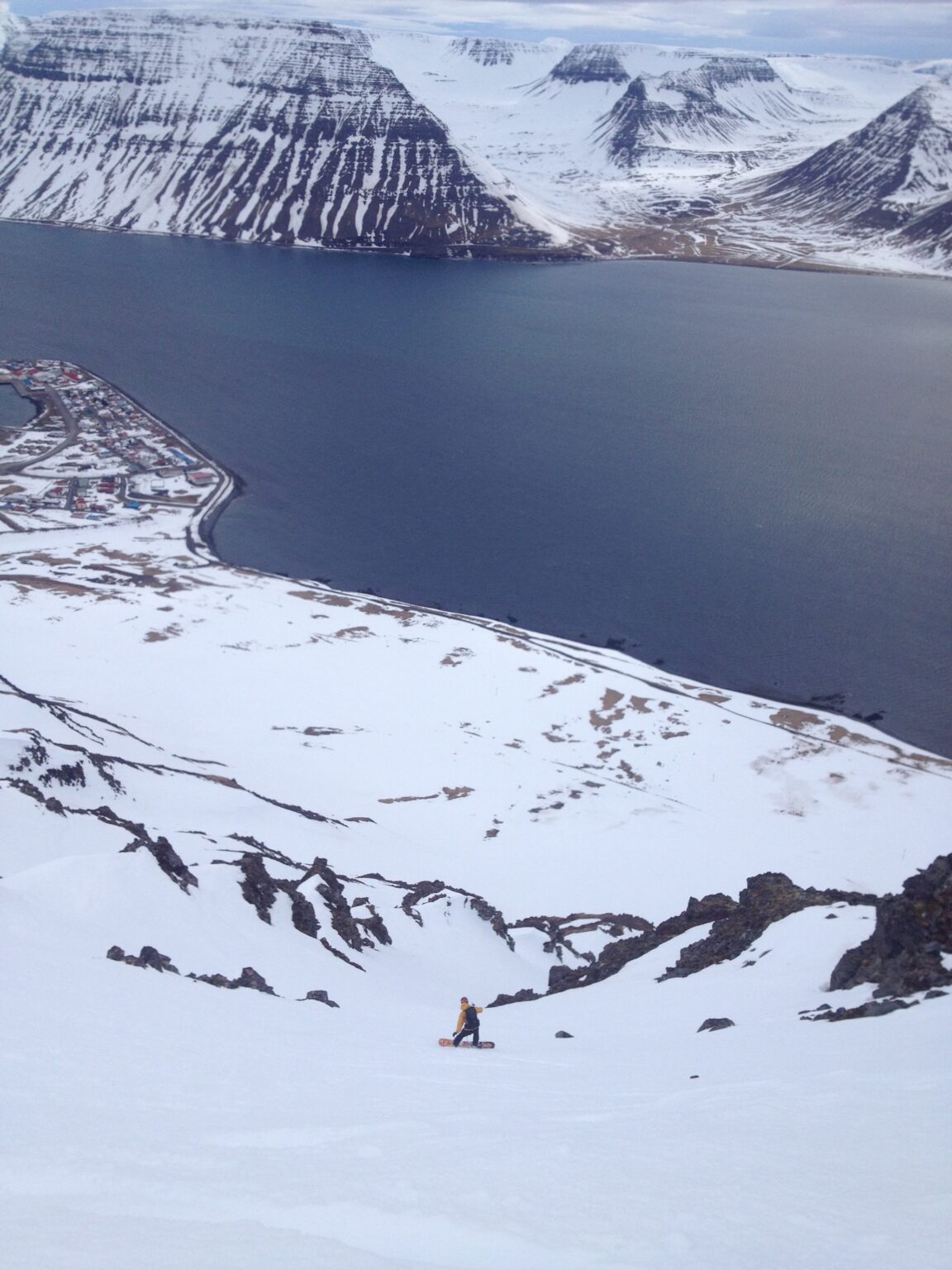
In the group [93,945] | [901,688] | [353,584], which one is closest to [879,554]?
[901,688]

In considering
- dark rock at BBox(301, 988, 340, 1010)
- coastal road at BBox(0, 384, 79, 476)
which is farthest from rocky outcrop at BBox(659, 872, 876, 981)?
coastal road at BBox(0, 384, 79, 476)

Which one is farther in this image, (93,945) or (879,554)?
(879,554)

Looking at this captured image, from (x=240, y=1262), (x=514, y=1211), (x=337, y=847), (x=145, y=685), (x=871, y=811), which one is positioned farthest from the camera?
(x=145, y=685)

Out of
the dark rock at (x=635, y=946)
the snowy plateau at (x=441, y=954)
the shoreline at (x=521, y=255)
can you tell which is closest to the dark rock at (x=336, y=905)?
the snowy plateau at (x=441, y=954)

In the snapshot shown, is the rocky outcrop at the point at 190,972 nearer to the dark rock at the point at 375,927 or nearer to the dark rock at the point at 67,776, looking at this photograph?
the dark rock at the point at 375,927

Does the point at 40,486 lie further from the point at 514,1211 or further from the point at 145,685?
the point at 514,1211

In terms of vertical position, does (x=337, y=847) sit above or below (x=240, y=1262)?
below
